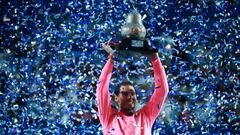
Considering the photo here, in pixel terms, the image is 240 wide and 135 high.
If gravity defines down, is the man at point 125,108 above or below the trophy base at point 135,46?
below

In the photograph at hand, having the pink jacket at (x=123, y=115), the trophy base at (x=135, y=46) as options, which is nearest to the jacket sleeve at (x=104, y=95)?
the pink jacket at (x=123, y=115)

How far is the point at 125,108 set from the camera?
2.51m

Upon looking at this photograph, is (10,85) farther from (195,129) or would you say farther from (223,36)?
(223,36)

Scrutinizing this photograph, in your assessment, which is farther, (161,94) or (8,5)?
(8,5)

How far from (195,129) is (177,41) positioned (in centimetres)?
72

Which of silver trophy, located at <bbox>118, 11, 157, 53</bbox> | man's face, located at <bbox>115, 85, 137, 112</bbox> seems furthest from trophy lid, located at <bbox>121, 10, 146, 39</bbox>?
man's face, located at <bbox>115, 85, 137, 112</bbox>

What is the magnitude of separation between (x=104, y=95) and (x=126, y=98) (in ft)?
0.38

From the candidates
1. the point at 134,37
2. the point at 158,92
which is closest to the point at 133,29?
the point at 134,37

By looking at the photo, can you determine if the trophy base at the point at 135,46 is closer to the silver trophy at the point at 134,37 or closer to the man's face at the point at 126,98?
the silver trophy at the point at 134,37

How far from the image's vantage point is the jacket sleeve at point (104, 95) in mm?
2439

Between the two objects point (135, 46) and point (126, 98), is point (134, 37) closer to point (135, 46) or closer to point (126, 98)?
point (135, 46)

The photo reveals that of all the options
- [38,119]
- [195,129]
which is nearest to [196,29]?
[195,129]

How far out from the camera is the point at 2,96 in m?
3.54

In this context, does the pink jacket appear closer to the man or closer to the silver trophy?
the man
